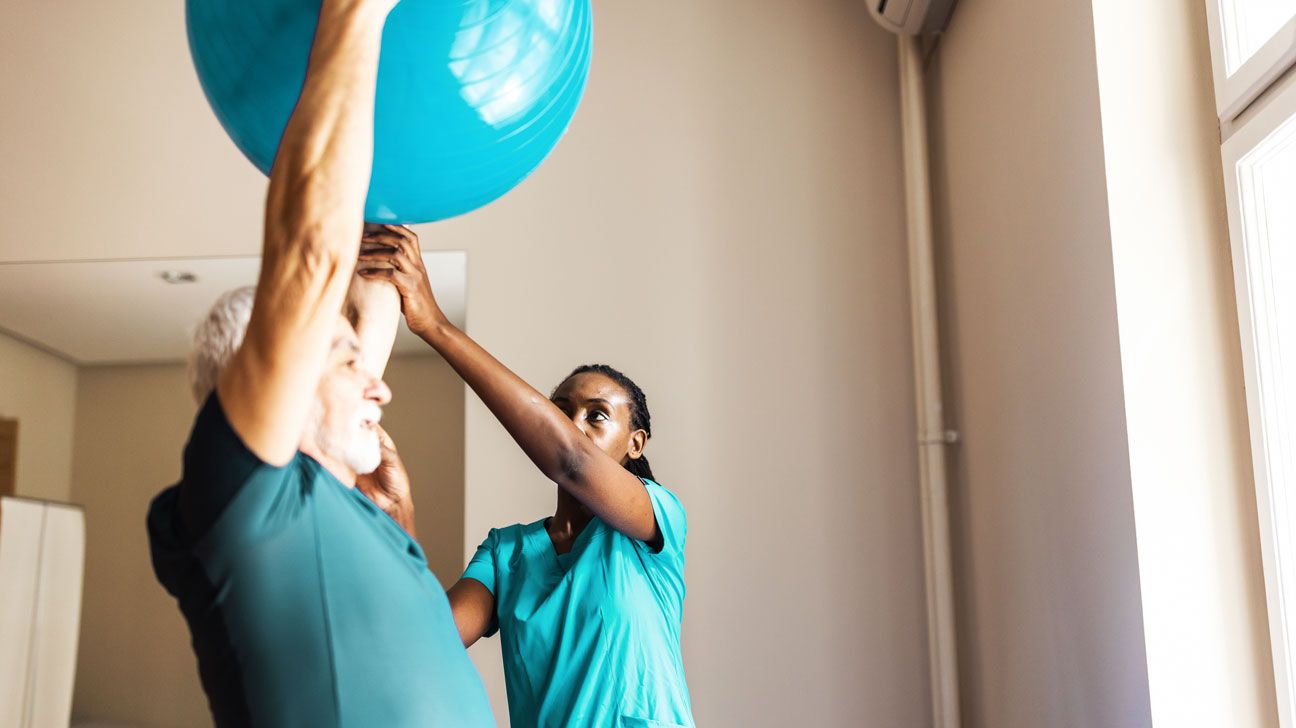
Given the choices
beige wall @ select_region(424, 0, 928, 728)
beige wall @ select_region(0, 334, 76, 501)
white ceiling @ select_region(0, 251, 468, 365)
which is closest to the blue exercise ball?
beige wall @ select_region(424, 0, 928, 728)

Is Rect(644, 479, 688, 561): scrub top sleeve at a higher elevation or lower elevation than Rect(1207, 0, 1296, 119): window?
lower

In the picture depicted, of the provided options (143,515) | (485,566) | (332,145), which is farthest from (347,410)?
(143,515)

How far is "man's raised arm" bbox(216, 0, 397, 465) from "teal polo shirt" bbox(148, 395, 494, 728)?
1.3 inches

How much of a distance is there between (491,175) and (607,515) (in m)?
0.68

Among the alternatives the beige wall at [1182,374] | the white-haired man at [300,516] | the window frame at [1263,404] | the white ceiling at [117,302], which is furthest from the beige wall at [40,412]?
the window frame at [1263,404]

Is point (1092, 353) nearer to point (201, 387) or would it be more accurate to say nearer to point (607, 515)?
point (607, 515)

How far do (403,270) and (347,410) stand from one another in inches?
17.9

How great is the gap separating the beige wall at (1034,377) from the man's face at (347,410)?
1053 millimetres

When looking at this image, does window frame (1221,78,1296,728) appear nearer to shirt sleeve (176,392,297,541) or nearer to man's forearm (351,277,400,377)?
man's forearm (351,277,400,377)

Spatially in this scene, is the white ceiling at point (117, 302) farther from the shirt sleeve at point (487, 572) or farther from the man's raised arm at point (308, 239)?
the man's raised arm at point (308, 239)

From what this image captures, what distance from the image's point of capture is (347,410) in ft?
3.59

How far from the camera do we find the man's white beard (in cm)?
109

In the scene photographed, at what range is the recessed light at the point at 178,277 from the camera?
2.87m

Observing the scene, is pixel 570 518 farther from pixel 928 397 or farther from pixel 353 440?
pixel 928 397
